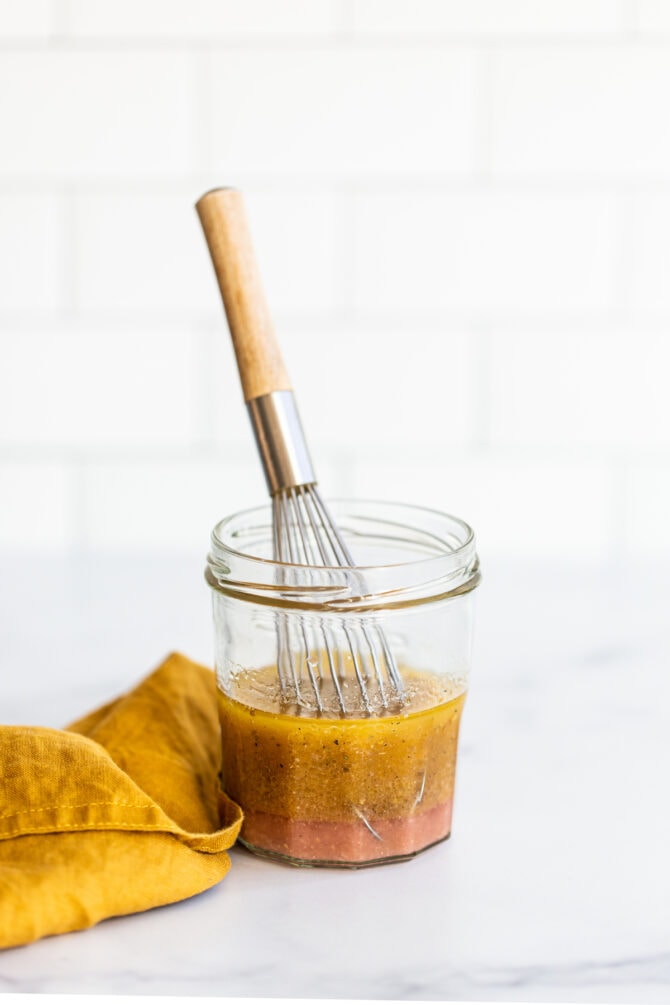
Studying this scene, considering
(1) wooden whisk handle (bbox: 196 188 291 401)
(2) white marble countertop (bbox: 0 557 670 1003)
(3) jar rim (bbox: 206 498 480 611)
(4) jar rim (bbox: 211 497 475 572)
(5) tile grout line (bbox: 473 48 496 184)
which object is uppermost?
(5) tile grout line (bbox: 473 48 496 184)

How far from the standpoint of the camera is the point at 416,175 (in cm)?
110

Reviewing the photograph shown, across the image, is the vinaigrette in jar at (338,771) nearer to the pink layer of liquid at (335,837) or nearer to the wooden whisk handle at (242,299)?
the pink layer of liquid at (335,837)

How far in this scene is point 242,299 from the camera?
57cm

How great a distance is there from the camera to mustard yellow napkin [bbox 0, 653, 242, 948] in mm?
478

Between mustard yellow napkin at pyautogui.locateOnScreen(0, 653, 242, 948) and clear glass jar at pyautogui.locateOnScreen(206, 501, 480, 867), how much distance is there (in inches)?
1.1

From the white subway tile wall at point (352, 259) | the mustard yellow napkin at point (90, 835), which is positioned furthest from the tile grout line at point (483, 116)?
the mustard yellow napkin at point (90, 835)

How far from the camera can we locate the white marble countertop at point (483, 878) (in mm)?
467

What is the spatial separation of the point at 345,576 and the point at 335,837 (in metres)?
0.12

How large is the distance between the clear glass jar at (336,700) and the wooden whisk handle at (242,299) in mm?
72

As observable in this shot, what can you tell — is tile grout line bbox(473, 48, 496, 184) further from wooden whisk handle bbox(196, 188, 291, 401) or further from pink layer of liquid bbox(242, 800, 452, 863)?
pink layer of liquid bbox(242, 800, 452, 863)

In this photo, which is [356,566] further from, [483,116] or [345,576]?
[483,116]

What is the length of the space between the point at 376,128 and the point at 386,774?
713mm

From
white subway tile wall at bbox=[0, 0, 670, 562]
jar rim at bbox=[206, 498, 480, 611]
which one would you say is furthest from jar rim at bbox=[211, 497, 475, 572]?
white subway tile wall at bbox=[0, 0, 670, 562]

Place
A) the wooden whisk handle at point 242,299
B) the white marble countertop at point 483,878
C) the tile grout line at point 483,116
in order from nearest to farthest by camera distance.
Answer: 1. the white marble countertop at point 483,878
2. the wooden whisk handle at point 242,299
3. the tile grout line at point 483,116
